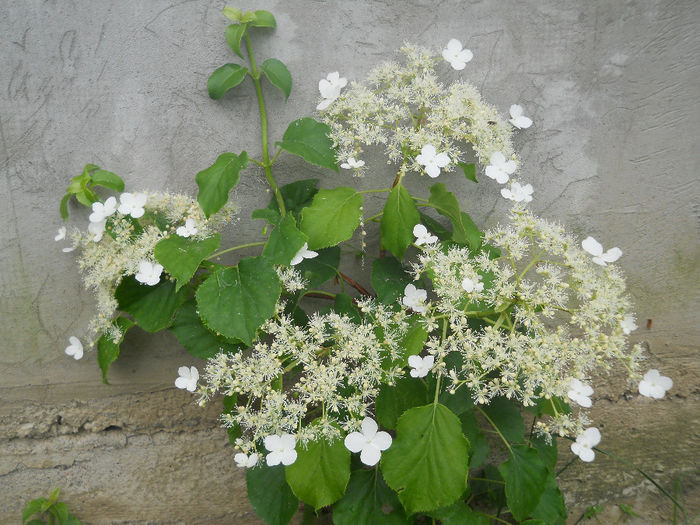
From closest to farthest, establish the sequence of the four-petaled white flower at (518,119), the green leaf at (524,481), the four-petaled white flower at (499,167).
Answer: the green leaf at (524,481) → the four-petaled white flower at (499,167) → the four-petaled white flower at (518,119)

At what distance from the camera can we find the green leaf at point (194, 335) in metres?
1.17

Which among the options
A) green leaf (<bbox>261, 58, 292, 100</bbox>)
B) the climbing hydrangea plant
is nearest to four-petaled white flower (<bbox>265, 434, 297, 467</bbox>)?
the climbing hydrangea plant

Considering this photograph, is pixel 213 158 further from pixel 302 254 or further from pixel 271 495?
pixel 271 495

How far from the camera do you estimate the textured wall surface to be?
128 cm

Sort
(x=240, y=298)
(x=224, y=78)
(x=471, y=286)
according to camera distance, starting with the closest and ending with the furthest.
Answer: (x=471, y=286)
(x=240, y=298)
(x=224, y=78)

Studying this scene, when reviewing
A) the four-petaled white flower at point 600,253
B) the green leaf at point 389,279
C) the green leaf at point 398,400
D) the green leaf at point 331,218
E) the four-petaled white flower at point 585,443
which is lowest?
the green leaf at point 398,400

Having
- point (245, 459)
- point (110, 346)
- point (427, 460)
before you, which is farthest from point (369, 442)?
point (110, 346)

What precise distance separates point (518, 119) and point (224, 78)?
0.80 m

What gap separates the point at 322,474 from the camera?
102 centimetres

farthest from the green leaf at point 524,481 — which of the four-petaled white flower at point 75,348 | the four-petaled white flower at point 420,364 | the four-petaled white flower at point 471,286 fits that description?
the four-petaled white flower at point 75,348

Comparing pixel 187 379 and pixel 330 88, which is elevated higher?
pixel 330 88

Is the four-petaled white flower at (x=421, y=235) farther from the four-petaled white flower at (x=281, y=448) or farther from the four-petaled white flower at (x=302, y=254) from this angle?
the four-petaled white flower at (x=281, y=448)

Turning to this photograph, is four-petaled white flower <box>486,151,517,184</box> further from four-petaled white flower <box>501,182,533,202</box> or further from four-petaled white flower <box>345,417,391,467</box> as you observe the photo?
four-petaled white flower <box>345,417,391,467</box>

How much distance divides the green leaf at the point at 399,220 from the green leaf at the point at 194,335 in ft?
1.52
